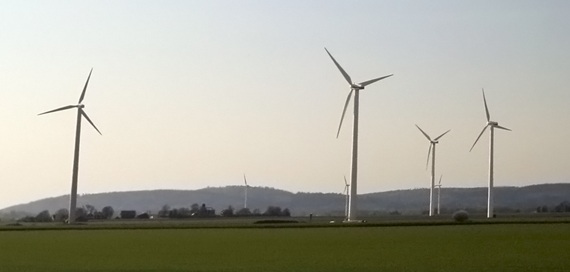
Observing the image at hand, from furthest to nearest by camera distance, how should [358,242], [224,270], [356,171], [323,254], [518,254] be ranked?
[356,171] → [358,242] → [323,254] → [518,254] → [224,270]

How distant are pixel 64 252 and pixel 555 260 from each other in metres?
26.0

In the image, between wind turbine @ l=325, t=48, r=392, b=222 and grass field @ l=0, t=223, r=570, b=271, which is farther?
wind turbine @ l=325, t=48, r=392, b=222

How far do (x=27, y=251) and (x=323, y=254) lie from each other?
690 inches

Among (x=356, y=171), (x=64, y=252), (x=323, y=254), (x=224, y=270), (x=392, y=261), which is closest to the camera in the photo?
(x=224, y=270)

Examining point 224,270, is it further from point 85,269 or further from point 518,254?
point 518,254

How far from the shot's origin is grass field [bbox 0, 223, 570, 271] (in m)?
40.1

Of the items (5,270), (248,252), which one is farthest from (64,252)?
(5,270)

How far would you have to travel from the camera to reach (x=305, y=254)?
48.3 metres

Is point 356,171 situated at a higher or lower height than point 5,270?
higher

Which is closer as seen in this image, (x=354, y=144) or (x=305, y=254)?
(x=305, y=254)

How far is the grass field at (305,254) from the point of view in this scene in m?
40.1

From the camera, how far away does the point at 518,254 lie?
45.2 m

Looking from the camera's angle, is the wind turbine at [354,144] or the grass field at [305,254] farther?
the wind turbine at [354,144]

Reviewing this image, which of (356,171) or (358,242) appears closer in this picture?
(358,242)
